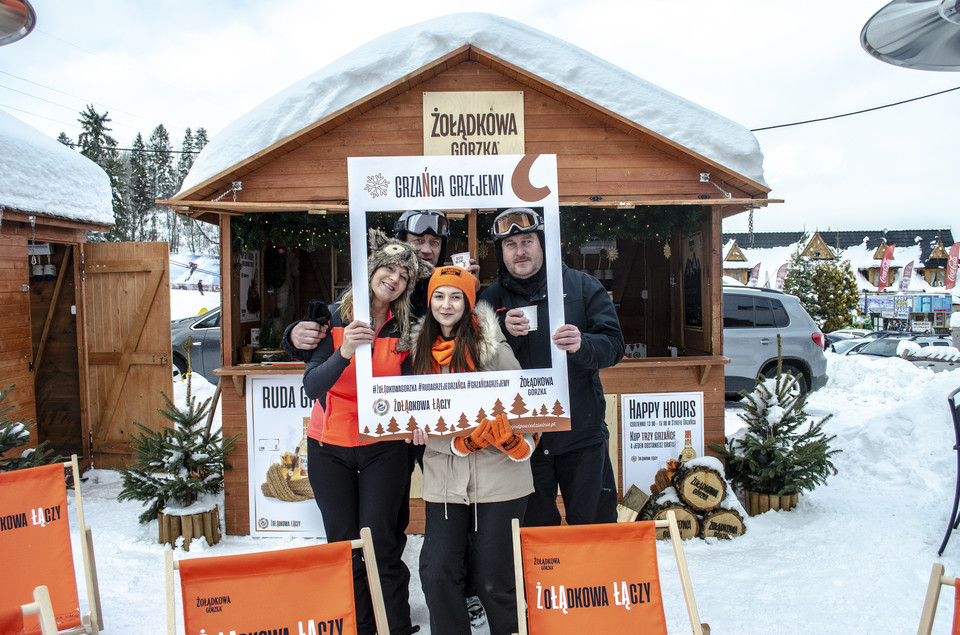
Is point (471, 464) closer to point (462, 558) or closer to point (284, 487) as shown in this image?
point (462, 558)

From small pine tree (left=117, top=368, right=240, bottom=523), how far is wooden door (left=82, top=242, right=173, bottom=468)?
201cm

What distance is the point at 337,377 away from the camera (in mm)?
2455

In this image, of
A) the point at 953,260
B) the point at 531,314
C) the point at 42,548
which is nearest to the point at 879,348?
the point at 531,314

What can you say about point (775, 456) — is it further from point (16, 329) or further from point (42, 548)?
point (16, 329)

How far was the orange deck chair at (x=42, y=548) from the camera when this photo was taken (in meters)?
2.76

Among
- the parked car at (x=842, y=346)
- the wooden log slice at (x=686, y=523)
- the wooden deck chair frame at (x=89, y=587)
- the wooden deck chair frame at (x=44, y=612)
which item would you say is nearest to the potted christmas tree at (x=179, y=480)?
the wooden deck chair frame at (x=89, y=587)

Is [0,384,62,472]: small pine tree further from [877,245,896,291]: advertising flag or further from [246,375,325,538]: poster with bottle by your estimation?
[877,245,896,291]: advertising flag

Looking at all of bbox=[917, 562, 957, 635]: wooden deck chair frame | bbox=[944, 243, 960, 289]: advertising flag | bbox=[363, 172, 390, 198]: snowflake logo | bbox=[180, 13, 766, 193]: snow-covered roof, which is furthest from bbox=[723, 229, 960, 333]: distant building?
bbox=[363, 172, 390, 198]: snowflake logo

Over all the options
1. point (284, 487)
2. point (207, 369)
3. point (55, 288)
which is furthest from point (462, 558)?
point (207, 369)

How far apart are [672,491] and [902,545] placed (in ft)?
5.04

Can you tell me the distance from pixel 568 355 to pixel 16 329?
597 cm

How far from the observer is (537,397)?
7.73ft

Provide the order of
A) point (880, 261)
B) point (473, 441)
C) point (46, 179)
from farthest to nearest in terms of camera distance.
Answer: point (880, 261), point (46, 179), point (473, 441)

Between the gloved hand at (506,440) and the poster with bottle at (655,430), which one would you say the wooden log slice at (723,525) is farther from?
the gloved hand at (506,440)
